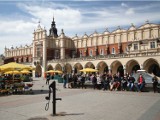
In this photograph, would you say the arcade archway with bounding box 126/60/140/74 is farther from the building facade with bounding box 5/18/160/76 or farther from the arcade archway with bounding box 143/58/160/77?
the arcade archway with bounding box 143/58/160/77

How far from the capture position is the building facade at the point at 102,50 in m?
40.0

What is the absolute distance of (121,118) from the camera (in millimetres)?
8609

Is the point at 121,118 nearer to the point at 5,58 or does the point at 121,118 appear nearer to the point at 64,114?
the point at 64,114

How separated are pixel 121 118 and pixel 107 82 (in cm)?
1286

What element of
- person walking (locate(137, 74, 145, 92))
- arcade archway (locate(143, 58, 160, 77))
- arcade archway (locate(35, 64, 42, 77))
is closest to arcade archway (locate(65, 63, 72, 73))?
arcade archway (locate(35, 64, 42, 77))

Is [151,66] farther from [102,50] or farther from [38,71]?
[38,71]

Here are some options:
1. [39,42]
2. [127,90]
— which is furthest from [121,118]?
[39,42]

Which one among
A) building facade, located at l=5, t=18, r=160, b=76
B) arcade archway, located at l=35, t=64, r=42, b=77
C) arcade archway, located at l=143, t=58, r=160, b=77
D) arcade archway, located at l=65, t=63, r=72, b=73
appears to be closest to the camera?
arcade archway, located at l=143, t=58, r=160, b=77

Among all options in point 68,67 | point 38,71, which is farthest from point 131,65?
point 38,71

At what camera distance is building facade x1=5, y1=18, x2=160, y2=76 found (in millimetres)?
39969

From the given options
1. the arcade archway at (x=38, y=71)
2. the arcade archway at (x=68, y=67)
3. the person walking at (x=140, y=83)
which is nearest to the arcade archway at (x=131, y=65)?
the arcade archway at (x=68, y=67)

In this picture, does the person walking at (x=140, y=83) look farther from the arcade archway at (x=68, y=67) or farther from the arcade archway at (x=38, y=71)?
the arcade archway at (x=38, y=71)

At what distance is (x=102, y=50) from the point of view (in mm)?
53219

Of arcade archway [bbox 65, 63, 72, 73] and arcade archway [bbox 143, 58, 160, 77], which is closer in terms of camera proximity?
arcade archway [bbox 143, 58, 160, 77]
